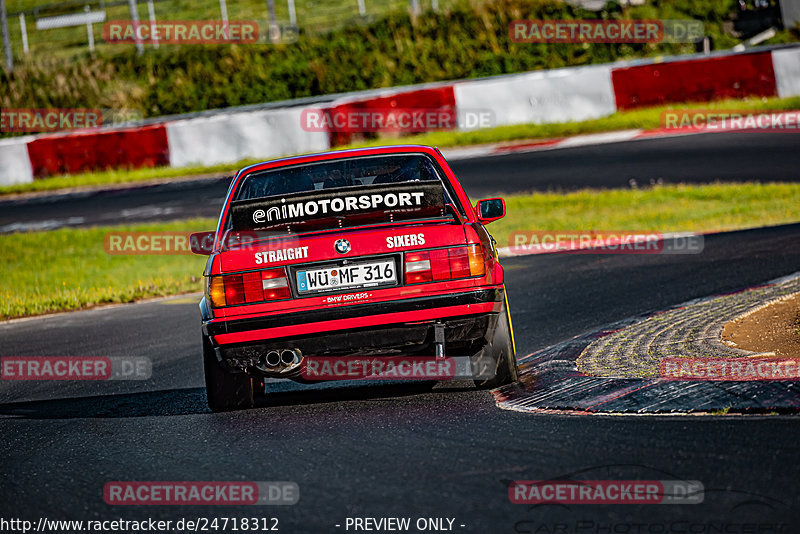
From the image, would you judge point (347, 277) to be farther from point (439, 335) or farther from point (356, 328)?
point (439, 335)

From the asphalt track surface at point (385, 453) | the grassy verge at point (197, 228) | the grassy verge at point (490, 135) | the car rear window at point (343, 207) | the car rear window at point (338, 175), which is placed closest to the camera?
the asphalt track surface at point (385, 453)

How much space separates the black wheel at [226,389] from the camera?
5.96 metres

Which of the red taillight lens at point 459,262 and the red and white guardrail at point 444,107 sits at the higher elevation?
the red and white guardrail at point 444,107

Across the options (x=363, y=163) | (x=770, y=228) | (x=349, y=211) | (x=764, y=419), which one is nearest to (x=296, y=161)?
(x=363, y=163)

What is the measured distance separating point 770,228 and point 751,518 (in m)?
9.13

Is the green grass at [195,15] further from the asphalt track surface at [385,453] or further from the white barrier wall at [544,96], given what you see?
the asphalt track surface at [385,453]

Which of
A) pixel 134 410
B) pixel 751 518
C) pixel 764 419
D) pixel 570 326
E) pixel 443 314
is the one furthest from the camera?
pixel 570 326

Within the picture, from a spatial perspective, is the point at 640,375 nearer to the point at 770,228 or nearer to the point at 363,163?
the point at 363,163

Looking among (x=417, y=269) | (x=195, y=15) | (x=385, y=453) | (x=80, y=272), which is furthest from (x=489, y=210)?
(x=195, y=15)

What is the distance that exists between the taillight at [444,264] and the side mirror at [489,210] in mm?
967

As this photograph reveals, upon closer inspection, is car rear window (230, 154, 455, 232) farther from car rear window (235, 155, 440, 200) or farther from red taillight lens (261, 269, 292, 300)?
car rear window (235, 155, 440, 200)

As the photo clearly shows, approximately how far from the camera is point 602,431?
15.7 ft

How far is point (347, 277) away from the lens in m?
5.64

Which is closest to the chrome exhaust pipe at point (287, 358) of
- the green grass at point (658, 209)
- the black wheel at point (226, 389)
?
the black wheel at point (226, 389)
